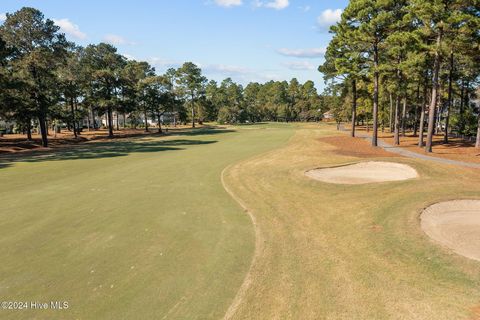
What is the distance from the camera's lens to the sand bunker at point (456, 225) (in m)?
10.4

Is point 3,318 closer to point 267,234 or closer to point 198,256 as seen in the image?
point 198,256

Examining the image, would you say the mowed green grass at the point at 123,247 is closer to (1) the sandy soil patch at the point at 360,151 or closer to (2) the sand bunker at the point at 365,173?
(2) the sand bunker at the point at 365,173

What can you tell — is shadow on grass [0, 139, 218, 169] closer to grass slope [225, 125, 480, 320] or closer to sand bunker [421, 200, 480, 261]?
grass slope [225, 125, 480, 320]

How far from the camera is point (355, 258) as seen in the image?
32.6 feet

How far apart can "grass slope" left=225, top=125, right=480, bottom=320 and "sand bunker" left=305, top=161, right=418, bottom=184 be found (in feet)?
5.81

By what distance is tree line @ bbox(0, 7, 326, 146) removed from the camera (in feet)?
129

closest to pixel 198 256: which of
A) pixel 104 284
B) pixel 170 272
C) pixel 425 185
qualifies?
pixel 170 272

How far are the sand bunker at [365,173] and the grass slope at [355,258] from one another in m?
1.77

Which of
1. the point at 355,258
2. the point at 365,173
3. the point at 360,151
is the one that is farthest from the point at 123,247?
the point at 360,151

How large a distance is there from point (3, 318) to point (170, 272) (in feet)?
12.3

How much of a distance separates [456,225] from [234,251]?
331 inches

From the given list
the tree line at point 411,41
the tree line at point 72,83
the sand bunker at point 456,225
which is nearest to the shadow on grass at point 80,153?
the tree line at point 72,83

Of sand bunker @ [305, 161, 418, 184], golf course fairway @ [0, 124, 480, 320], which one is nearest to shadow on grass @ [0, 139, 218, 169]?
golf course fairway @ [0, 124, 480, 320]

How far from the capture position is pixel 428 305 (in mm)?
7430
